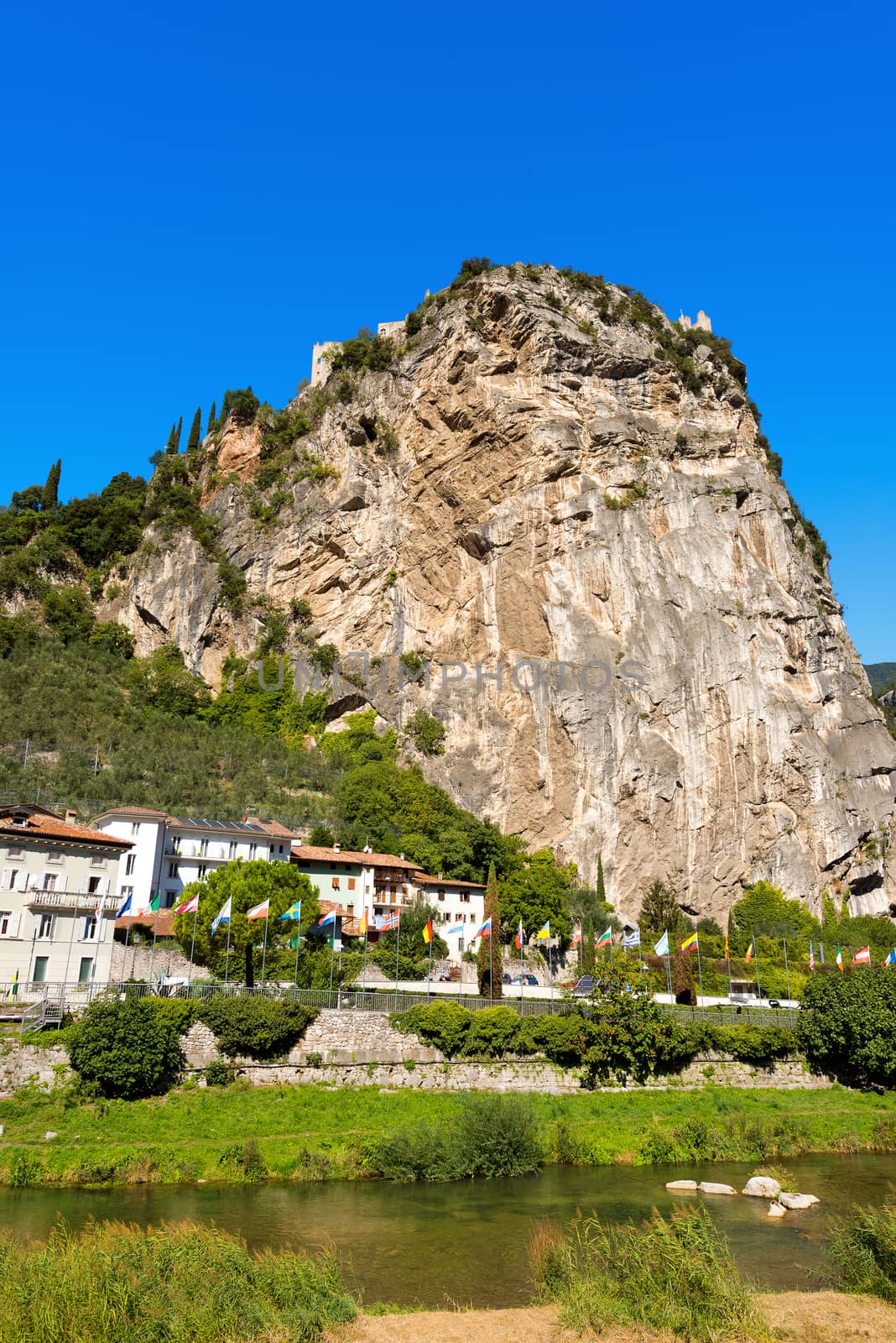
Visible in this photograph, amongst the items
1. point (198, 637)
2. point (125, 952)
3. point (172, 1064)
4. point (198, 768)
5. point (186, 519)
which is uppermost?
point (186, 519)

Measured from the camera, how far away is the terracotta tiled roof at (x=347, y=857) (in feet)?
189

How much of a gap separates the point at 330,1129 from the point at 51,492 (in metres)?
92.7

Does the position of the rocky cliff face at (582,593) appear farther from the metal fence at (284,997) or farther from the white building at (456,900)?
the metal fence at (284,997)

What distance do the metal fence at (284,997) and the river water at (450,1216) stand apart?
816 cm

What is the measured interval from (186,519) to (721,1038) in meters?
72.8

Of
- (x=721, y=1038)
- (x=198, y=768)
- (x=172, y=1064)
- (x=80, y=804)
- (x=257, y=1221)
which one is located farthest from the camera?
(x=198, y=768)

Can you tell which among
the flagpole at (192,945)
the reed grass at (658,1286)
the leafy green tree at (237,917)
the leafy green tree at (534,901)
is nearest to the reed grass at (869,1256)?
the reed grass at (658,1286)

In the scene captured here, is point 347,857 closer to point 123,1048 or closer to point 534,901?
point 534,901

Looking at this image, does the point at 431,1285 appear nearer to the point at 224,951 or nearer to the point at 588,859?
the point at 224,951

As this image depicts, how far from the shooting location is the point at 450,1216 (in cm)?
2295

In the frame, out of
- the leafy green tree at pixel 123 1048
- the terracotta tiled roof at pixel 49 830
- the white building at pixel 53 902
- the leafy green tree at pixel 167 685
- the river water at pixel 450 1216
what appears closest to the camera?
the river water at pixel 450 1216

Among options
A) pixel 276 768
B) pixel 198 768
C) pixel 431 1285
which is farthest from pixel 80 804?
pixel 431 1285

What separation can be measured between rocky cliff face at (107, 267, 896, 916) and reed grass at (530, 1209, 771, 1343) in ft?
185

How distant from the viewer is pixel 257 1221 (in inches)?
845
